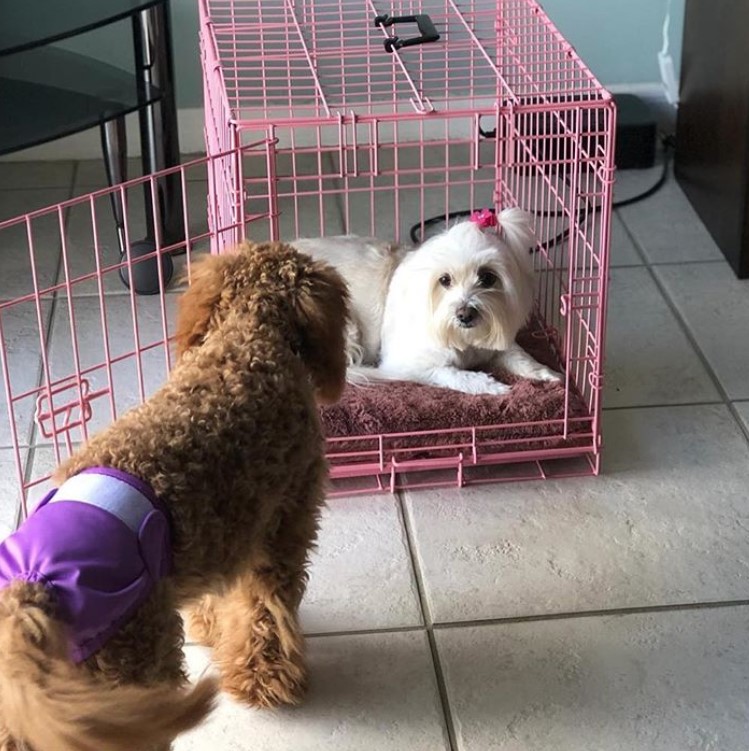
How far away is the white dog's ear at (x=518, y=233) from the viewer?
6.58ft

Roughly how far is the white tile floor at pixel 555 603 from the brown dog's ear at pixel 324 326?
0.42m

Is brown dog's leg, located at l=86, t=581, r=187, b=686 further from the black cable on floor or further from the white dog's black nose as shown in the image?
the black cable on floor

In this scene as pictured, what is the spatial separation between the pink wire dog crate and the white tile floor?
0.22 ft

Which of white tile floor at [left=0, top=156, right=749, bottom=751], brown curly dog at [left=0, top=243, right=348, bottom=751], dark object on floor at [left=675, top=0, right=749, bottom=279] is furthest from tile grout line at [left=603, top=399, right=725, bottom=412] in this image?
brown curly dog at [left=0, top=243, right=348, bottom=751]

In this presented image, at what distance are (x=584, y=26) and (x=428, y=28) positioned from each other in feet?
4.21

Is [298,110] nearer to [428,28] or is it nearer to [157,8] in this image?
[157,8]

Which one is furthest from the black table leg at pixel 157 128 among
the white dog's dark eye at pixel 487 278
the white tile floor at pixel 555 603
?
the white dog's dark eye at pixel 487 278

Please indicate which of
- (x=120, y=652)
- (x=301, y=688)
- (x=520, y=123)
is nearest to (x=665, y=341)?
(x=520, y=123)

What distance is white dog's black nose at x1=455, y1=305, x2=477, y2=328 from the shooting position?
1966 millimetres

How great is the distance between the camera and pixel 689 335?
2.44 metres

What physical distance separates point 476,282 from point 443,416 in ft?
0.77

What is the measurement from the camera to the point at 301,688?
1.60 meters

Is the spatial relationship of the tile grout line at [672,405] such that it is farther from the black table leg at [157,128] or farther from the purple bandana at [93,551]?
the purple bandana at [93,551]

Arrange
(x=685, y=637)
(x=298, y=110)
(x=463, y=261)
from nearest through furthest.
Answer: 1. (x=685, y=637)
2. (x=463, y=261)
3. (x=298, y=110)
